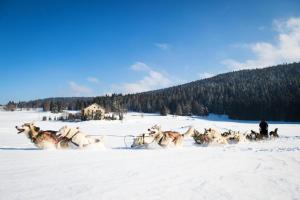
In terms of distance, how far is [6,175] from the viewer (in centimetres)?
639

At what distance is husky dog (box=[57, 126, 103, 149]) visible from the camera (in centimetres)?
1291

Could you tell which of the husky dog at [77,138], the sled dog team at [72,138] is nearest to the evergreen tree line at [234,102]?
the sled dog team at [72,138]

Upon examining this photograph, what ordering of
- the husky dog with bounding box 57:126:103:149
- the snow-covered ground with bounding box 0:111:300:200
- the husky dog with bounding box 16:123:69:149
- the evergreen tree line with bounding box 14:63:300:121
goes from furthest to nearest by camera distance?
the evergreen tree line with bounding box 14:63:300:121 → the husky dog with bounding box 57:126:103:149 → the husky dog with bounding box 16:123:69:149 → the snow-covered ground with bounding box 0:111:300:200

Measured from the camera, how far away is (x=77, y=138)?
12953 millimetres

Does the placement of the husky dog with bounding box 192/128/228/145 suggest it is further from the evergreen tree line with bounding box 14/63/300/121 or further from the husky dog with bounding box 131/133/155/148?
the evergreen tree line with bounding box 14/63/300/121

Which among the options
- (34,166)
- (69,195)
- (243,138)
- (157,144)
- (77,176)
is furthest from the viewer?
(243,138)

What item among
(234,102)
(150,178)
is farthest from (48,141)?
(234,102)

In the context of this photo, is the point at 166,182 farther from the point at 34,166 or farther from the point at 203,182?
the point at 34,166

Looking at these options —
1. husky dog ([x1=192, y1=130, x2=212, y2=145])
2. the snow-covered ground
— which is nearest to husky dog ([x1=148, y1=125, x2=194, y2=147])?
husky dog ([x1=192, y1=130, x2=212, y2=145])

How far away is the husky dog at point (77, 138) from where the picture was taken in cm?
1291

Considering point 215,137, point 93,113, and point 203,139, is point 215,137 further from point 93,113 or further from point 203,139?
point 93,113

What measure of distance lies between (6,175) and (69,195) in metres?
2.13

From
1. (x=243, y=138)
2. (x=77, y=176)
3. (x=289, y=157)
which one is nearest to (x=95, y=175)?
(x=77, y=176)

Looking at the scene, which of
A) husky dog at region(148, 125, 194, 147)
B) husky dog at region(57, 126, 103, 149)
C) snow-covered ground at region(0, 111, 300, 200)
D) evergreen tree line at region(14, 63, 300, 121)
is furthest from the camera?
evergreen tree line at region(14, 63, 300, 121)
